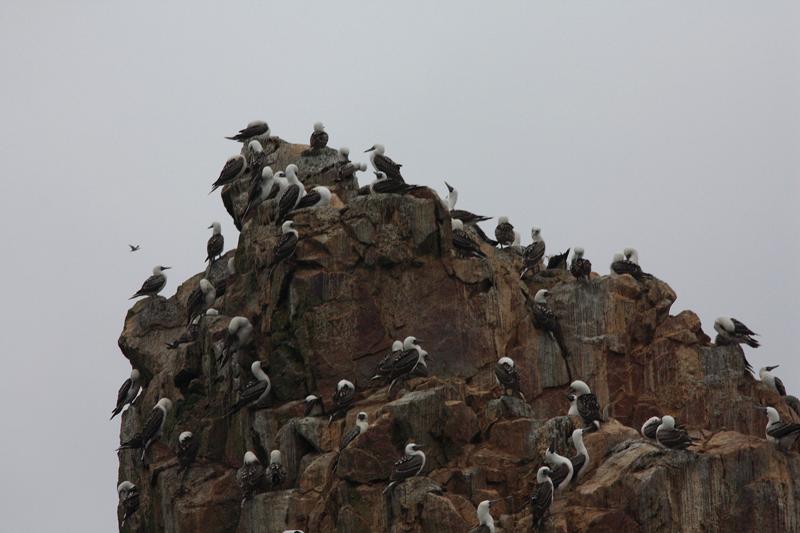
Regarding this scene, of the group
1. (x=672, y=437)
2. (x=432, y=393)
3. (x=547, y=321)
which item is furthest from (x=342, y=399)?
(x=672, y=437)

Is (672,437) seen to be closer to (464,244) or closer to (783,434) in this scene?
(783,434)

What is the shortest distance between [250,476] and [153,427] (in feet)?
18.0

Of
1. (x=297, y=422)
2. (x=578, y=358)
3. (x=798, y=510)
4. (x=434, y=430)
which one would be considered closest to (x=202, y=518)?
(x=297, y=422)

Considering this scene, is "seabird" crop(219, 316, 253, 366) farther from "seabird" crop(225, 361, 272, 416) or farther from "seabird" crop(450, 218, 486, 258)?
"seabird" crop(450, 218, 486, 258)

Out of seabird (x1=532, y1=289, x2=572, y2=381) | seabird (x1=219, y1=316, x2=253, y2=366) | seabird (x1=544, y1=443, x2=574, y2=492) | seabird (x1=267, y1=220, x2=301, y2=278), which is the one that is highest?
seabird (x1=267, y1=220, x2=301, y2=278)

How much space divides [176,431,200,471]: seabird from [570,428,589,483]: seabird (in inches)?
377

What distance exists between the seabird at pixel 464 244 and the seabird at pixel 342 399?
4811 mm

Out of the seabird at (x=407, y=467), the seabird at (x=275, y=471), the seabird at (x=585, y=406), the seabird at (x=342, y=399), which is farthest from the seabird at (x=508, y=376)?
the seabird at (x=275, y=471)

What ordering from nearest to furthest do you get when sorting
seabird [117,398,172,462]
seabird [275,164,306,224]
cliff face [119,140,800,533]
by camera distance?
1. cliff face [119,140,800,533]
2. seabird [275,164,306,224]
3. seabird [117,398,172,462]

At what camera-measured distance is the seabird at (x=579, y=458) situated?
1727 inches

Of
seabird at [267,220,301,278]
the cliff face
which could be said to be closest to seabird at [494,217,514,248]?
the cliff face

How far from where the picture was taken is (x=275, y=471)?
46.1 m

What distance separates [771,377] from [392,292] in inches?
370

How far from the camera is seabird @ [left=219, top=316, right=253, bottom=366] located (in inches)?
1944
